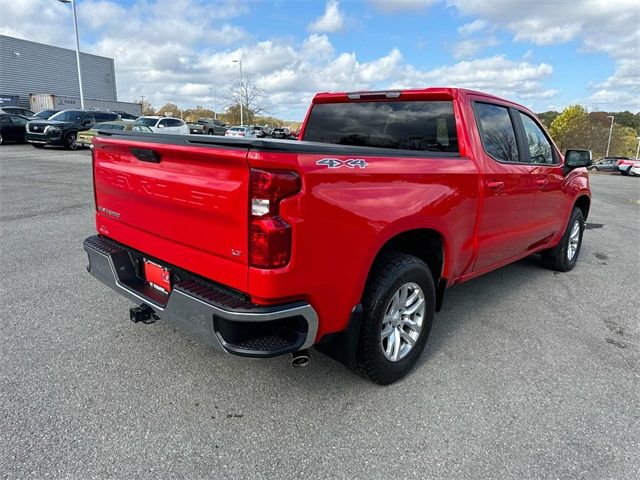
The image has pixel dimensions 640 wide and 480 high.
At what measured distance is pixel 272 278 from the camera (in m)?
2.10

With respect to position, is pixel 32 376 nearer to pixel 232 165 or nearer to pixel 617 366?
pixel 232 165

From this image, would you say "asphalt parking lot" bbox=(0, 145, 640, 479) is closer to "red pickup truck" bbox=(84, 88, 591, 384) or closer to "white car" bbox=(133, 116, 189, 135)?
"red pickup truck" bbox=(84, 88, 591, 384)

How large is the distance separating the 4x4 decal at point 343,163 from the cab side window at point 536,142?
2.64 meters

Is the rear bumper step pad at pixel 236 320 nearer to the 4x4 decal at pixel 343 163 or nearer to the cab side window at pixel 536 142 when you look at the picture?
the 4x4 decal at pixel 343 163

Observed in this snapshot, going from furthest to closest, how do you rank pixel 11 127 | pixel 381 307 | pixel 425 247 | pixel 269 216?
1. pixel 11 127
2. pixel 425 247
3. pixel 381 307
4. pixel 269 216

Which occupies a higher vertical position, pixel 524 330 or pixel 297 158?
pixel 297 158

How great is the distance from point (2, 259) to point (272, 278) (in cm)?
444

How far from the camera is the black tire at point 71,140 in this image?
790 inches

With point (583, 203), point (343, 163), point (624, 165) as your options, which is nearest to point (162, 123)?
point (583, 203)

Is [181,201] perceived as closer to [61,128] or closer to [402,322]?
[402,322]

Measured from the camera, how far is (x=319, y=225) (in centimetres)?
217

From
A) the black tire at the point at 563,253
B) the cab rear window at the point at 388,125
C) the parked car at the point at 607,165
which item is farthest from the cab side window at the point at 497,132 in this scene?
the parked car at the point at 607,165

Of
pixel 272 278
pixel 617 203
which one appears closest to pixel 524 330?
pixel 272 278

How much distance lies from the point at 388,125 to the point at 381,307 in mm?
1797
